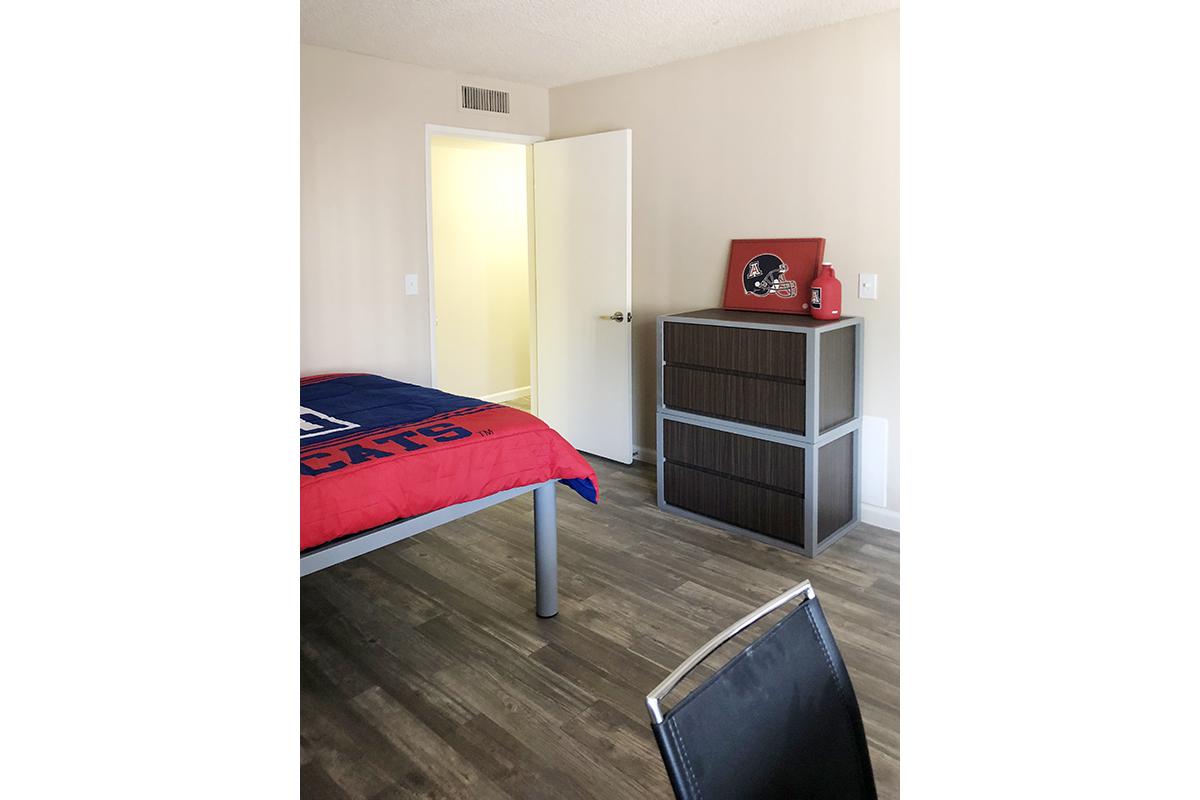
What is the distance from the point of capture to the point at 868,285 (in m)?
3.49

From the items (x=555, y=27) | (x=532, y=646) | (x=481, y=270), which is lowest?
(x=532, y=646)

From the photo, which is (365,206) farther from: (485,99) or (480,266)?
(480,266)

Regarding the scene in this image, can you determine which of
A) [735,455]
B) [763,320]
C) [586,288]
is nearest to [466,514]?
[735,455]

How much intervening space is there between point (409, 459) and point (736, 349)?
165cm

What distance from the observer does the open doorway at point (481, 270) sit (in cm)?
576

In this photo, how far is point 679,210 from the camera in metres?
4.24

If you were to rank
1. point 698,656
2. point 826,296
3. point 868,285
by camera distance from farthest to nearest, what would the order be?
point 868,285 → point 826,296 → point 698,656

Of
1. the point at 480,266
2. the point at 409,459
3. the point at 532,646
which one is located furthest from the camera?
the point at 480,266

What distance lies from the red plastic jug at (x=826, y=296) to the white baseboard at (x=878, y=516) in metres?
0.93
